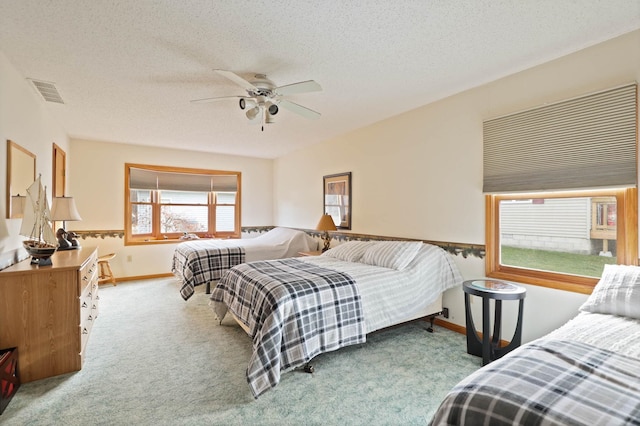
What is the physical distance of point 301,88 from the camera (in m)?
2.52

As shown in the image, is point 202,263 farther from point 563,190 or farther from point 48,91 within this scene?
point 563,190

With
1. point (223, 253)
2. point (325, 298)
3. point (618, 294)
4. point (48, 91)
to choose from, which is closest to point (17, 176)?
point (48, 91)

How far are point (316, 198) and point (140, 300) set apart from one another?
3.12m

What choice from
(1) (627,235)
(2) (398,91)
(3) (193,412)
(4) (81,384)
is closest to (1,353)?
(4) (81,384)

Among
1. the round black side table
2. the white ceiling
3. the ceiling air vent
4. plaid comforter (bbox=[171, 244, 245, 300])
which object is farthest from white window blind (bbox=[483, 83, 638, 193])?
the ceiling air vent

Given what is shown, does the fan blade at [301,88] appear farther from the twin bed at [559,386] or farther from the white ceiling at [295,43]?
the twin bed at [559,386]

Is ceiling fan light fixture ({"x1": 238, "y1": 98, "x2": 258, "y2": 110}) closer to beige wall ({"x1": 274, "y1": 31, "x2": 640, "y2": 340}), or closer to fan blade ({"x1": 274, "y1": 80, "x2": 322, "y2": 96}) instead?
fan blade ({"x1": 274, "y1": 80, "x2": 322, "y2": 96})

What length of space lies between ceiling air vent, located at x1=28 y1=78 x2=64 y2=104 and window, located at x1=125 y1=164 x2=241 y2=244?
92.1 inches

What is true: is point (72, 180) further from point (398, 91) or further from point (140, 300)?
point (398, 91)

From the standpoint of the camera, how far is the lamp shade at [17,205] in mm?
2656

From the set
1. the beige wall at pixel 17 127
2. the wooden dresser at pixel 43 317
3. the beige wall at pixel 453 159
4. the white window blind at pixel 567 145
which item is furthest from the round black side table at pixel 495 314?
the beige wall at pixel 17 127

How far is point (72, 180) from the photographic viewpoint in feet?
17.0

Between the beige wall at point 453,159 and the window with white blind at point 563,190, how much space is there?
4.5 inches

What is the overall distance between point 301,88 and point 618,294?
2547mm
